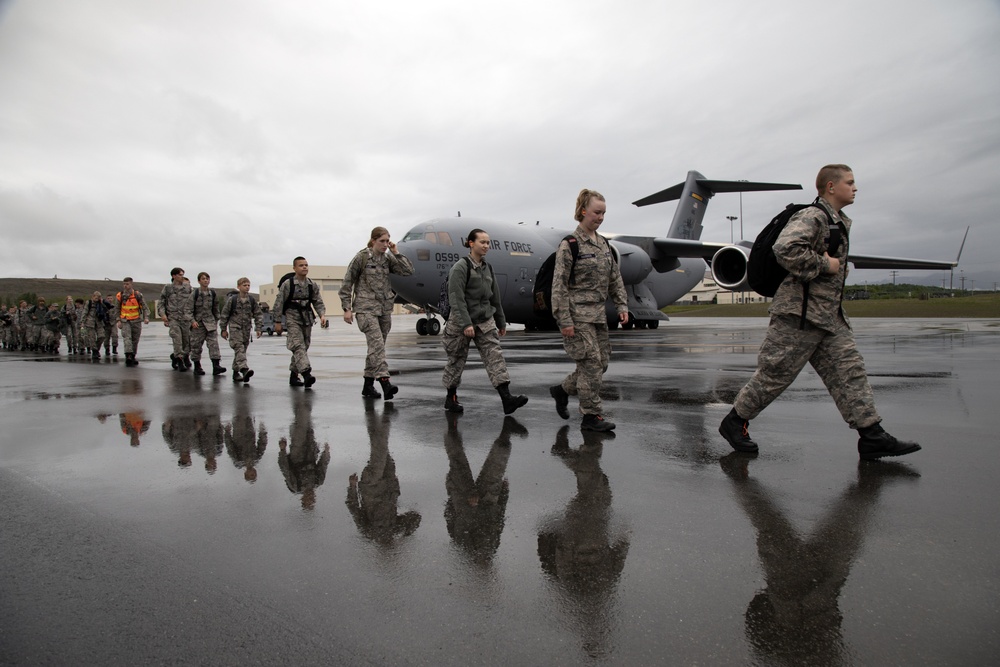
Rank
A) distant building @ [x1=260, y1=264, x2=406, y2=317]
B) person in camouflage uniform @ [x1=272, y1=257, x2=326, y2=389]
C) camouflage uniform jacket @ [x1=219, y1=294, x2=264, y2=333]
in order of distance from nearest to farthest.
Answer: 1. person in camouflage uniform @ [x1=272, y1=257, x2=326, y2=389]
2. camouflage uniform jacket @ [x1=219, y1=294, x2=264, y2=333]
3. distant building @ [x1=260, y1=264, x2=406, y2=317]

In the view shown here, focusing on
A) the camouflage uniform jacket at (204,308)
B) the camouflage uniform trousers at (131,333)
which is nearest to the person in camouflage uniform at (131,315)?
the camouflage uniform trousers at (131,333)

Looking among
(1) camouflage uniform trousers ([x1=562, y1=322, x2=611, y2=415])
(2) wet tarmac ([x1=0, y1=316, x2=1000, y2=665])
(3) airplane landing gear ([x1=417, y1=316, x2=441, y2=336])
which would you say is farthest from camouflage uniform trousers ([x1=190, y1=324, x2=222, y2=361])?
(3) airplane landing gear ([x1=417, y1=316, x2=441, y2=336])

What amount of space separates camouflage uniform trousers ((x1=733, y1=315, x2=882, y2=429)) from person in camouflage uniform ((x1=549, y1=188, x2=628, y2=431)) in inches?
44.6

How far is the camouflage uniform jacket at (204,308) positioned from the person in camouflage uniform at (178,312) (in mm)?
570

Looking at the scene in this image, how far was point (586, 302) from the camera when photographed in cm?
504

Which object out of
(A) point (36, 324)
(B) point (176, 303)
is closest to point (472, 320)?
(B) point (176, 303)

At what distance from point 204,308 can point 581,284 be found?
7.40 meters

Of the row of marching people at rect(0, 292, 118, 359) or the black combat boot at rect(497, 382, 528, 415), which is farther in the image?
the row of marching people at rect(0, 292, 118, 359)

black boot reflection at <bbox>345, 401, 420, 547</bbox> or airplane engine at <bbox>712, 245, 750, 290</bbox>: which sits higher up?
airplane engine at <bbox>712, 245, 750, 290</bbox>

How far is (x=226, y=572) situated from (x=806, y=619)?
2050 millimetres

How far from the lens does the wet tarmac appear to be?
1.88m

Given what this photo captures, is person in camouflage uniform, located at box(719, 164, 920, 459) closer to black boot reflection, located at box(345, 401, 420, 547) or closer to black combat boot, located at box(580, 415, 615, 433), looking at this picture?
black combat boot, located at box(580, 415, 615, 433)

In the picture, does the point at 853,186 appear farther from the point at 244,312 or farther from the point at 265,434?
the point at 244,312

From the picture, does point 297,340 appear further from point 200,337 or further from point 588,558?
point 588,558
